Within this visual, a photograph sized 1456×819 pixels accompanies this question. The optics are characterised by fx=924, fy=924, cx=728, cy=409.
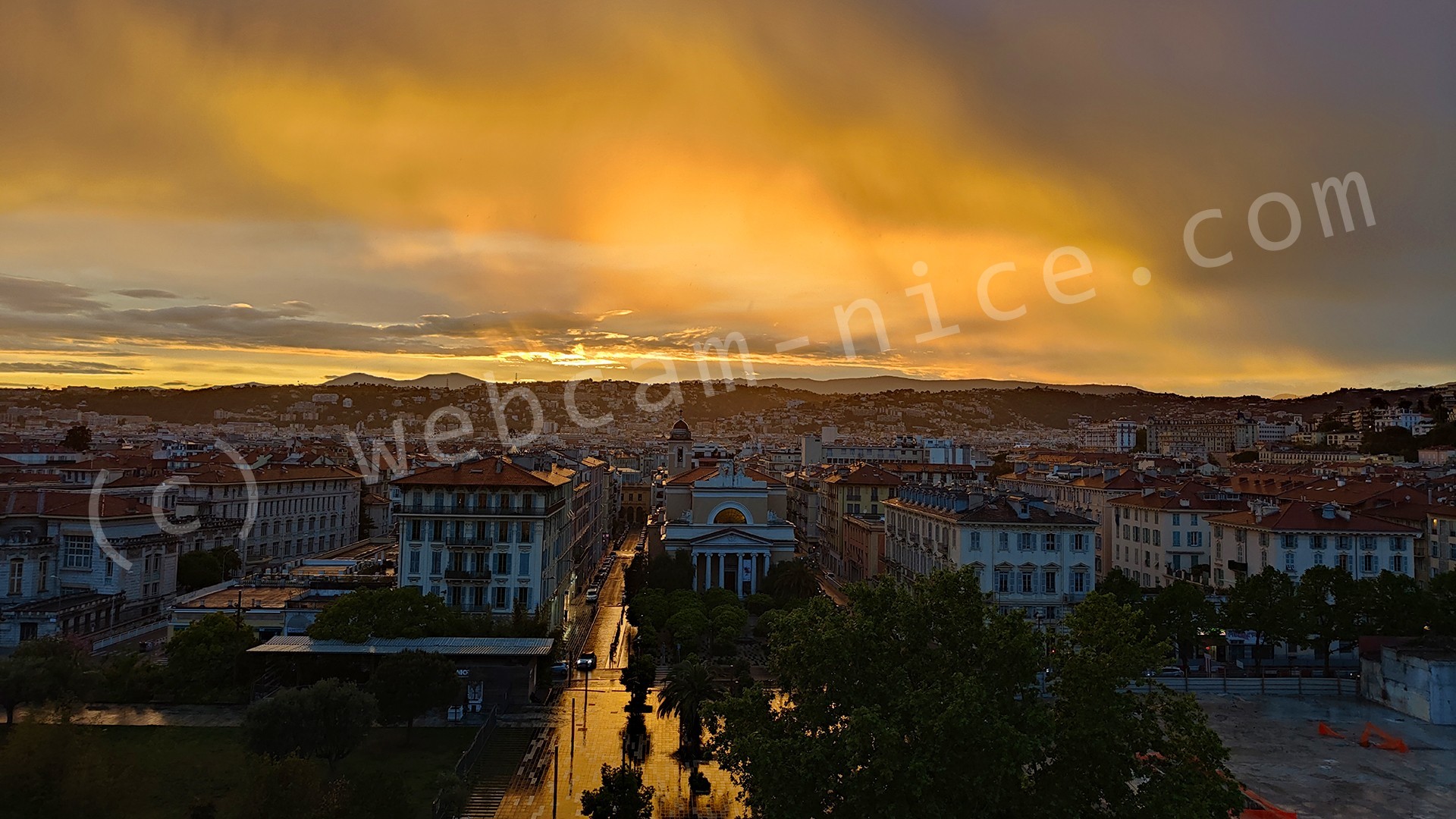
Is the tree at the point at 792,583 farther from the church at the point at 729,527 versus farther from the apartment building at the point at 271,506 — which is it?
the apartment building at the point at 271,506

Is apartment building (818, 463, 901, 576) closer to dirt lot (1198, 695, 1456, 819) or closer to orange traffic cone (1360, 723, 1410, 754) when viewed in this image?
dirt lot (1198, 695, 1456, 819)

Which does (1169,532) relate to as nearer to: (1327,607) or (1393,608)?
(1327,607)

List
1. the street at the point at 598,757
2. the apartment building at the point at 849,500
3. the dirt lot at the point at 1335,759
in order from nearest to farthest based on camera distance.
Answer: the street at the point at 598,757, the dirt lot at the point at 1335,759, the apartment building at the point at 849,500

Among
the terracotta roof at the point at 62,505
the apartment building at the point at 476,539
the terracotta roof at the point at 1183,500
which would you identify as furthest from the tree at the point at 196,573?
the terracotta roof at the point at 1183,500

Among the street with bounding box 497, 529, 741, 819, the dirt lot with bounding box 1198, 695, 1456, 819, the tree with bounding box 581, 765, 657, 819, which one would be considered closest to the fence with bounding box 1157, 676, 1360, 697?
the dirt lot with bounding box 1198, 695, 1456, 819

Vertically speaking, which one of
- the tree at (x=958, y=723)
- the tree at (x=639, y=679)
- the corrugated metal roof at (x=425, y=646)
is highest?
the tree at (x=958, y=723)

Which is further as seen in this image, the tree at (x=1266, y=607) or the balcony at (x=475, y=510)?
the balcony at (x=475, y=510)

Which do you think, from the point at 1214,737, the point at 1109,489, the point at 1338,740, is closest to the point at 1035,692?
the point at 1214,737
